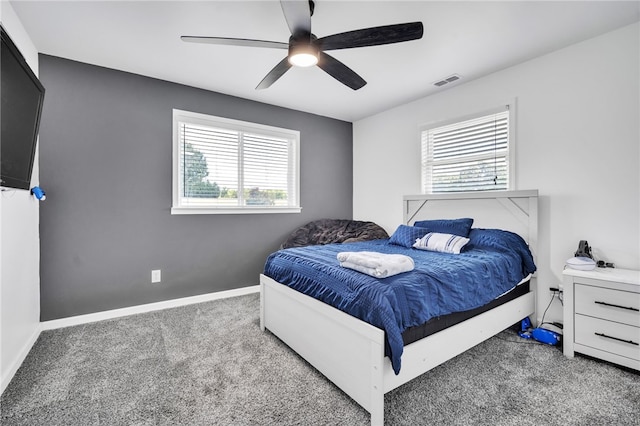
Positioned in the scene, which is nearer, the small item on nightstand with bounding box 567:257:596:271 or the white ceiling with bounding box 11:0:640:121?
the white ceiling with bounding box 11:0:640:121

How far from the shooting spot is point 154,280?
3.24 meters

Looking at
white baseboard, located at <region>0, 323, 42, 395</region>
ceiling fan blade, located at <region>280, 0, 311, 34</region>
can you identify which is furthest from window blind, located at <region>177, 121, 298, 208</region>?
ceiling fan blade, located at <region>280, 0, 311, 34</region>

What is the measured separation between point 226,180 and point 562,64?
3.61m

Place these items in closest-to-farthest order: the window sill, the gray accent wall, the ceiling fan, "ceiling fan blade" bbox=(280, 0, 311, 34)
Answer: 1. "ceiling fan blade" bbox=(280, 0, 311, 34)
2. the ceiling fan
3. the gray accent wall
4. the window sill

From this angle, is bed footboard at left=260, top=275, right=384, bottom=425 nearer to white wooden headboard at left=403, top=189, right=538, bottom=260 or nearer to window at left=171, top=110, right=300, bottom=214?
window at left=171, top=110, right=300, bottom=214

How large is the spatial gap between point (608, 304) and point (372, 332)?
1.83 meters

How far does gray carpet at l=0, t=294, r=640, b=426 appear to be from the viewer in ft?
5.20

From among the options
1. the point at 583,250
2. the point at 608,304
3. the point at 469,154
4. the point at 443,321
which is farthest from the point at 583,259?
the point at 469,154

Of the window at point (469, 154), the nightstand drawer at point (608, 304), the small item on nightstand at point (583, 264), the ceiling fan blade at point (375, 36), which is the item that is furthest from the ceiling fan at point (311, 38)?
the nightstand drawer at point (608, 304)

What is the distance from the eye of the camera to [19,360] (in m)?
2.08

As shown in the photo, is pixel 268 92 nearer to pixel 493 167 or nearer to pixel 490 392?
pixel 493 167

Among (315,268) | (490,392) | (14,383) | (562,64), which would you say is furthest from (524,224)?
(14,383)

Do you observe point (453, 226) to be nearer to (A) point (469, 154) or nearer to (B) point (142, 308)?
(A) point (469, 154)

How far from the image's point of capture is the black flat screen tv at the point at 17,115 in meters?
1.54
